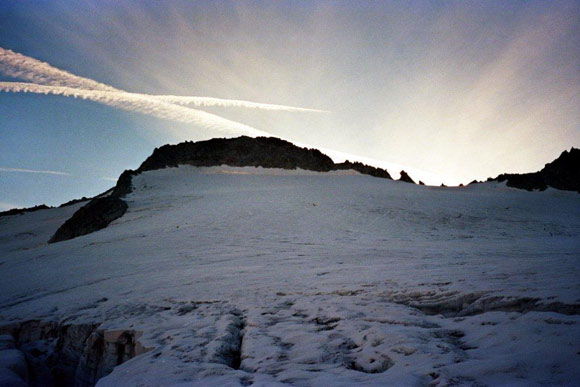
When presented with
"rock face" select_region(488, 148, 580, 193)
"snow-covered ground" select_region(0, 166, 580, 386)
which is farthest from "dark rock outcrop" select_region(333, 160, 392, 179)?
"snow-covered ground" select_region(0, 166, 580, 386)

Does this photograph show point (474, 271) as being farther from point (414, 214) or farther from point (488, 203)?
point (488, 203)

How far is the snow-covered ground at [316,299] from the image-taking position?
3273 millimetres

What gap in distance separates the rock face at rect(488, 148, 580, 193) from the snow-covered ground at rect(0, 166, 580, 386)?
1860 centimetres

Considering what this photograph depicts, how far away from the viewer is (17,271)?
1004 centimetres

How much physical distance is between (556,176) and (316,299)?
3411cm

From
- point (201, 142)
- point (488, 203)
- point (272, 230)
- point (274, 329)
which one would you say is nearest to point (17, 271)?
point (272, 230)

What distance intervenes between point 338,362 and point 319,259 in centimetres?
487

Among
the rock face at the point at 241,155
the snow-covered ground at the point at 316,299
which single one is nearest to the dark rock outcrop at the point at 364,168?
the rock face at the point at 241,155

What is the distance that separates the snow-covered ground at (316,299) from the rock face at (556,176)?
18596 millimetres

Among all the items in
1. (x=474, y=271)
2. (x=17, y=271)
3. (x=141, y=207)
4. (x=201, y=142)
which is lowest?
(x=17, y=271)

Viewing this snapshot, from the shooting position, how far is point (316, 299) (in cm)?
543

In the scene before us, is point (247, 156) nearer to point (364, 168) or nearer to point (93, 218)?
point (364, 168)

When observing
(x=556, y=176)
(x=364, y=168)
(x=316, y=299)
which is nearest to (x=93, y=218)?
(x=316, y=299)

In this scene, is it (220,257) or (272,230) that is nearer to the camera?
(220,257)
